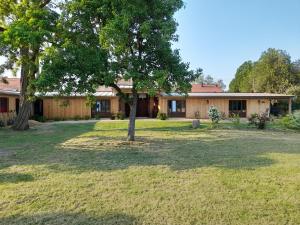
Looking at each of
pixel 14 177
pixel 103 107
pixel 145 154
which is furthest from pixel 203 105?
pixel 14 177

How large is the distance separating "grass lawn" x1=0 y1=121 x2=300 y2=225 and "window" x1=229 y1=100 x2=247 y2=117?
70.5 ft

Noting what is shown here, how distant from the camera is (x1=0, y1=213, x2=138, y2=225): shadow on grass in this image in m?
4.66

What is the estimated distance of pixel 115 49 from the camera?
1170 cm

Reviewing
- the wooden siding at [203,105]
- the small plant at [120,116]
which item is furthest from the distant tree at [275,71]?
the small plant at [120,116]

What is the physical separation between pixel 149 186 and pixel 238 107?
1098 inches

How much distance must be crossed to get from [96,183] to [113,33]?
20.0 feet

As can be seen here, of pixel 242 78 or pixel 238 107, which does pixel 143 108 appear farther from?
pixel 242 78

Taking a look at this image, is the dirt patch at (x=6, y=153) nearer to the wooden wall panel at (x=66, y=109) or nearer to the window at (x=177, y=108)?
the wooden wall panel at (x=66, y=109)

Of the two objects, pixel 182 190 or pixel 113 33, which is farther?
pixel 113 33

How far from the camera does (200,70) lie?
538 inches

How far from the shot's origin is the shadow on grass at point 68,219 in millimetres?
4656

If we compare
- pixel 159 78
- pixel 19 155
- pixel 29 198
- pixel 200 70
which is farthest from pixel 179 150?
pixel 29 198

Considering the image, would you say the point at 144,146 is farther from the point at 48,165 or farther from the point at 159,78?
the point at 48,165

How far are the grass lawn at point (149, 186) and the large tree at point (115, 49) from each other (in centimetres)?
287
